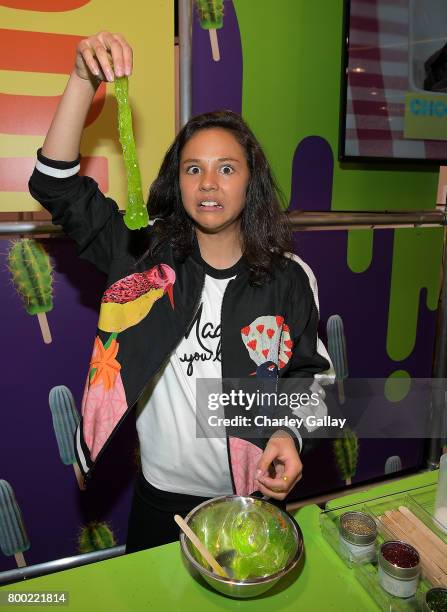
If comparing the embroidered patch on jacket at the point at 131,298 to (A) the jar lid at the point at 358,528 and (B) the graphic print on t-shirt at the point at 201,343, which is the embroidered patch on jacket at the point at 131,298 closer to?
(B) the graphic print on t-shirt at the point at 201,343

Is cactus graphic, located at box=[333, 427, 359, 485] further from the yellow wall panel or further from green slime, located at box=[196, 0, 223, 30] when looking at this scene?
green slime, located at box=[196, 0, 223, 30]

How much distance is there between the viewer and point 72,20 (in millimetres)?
1628

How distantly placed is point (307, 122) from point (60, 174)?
3.95 ft

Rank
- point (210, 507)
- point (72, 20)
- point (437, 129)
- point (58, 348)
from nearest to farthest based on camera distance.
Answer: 1. point (210, 507)
2. point (72, 20)
3. point (58, 348)
4. point (437, 129)

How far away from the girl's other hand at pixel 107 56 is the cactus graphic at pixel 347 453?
6.60ft

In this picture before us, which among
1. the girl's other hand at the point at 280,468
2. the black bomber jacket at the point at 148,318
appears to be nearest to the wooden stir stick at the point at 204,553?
the girl's other hand at the point at 280,468

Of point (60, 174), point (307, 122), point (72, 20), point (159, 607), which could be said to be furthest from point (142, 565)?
point (307, 122)

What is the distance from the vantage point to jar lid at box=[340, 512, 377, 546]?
3.36ft

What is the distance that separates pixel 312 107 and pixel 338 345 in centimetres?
107

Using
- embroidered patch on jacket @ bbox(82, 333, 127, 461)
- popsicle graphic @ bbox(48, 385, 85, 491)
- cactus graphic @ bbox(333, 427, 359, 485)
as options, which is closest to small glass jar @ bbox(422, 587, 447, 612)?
embroidered patch on jacket @ bbox(82, 333, 127, 461)

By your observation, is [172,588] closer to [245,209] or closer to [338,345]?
[245,209]

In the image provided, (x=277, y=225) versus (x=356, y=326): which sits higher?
(x=277, y=225)

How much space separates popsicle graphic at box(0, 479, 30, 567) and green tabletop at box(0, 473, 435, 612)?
3.07 feet

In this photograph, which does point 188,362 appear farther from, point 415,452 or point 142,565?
point 415,452
